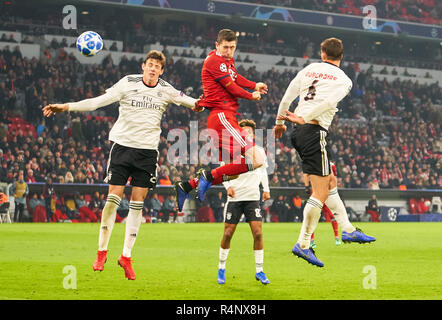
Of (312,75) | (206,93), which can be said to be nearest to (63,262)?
(206,93)

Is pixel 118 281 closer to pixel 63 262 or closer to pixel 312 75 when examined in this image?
pixel 63 262

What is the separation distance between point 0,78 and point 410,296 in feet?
90.1

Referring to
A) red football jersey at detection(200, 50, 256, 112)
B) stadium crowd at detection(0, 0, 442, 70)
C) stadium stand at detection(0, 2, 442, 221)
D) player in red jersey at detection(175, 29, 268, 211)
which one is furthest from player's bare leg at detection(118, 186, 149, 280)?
stadium crowd at detection(0, 0, 442, 70)

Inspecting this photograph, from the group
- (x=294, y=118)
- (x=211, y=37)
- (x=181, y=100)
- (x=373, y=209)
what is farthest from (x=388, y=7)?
(x=294, y=118)

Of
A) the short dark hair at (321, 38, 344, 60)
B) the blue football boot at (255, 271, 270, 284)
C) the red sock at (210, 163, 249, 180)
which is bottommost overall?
the blue football boot at (255, 271, 270, 284)

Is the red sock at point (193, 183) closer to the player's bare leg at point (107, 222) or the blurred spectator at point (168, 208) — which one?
the player's bare leg at point (107, 222)

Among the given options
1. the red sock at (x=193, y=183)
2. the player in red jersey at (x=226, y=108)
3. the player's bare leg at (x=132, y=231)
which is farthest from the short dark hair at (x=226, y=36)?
the player's bare leg at (x=132, y=231)

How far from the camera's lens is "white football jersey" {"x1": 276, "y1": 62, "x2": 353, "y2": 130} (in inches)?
353

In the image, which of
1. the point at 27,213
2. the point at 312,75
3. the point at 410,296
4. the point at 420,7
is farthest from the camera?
the point at 420,7

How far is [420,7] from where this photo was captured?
49.4 m

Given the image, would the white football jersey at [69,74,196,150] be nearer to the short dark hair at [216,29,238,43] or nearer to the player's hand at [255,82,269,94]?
the short dark hair at [216,29,238,43]

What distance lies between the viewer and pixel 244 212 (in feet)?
33.0

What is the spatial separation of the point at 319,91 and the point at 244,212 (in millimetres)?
2100

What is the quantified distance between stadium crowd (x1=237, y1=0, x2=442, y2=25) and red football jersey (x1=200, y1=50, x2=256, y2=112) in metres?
34.6
